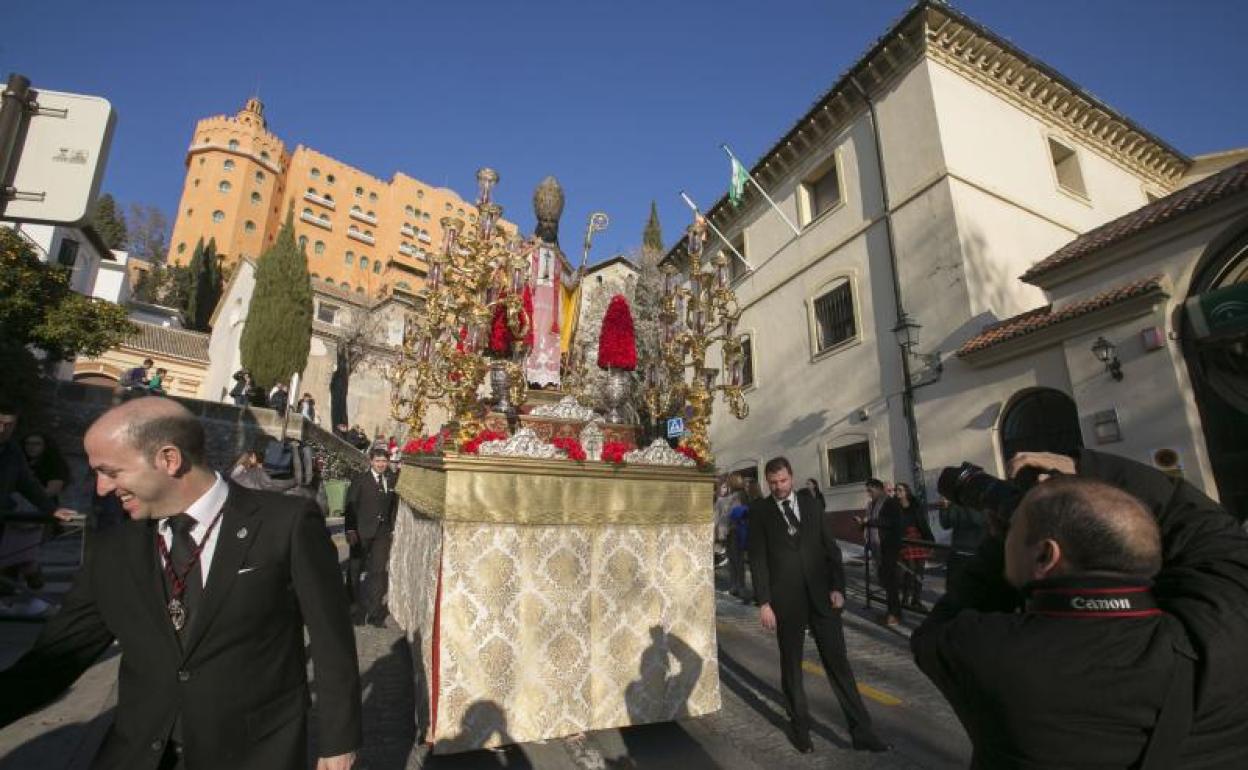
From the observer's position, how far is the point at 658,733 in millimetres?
4012

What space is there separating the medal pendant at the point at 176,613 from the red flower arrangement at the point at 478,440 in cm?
198

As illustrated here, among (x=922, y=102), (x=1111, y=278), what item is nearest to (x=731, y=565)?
(x=1111, y=278)

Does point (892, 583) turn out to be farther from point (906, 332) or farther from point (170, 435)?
point (170, 435)

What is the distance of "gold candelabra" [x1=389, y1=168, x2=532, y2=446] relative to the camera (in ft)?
14.0

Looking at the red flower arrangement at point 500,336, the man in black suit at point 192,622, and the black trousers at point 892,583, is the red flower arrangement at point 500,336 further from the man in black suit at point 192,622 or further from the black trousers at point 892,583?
the black trousers at point 892,583

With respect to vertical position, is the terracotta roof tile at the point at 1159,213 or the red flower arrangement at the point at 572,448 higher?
the terracotta roof tile at the point at 1159,213

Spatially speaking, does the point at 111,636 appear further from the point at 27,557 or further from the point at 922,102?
the point at 922,102

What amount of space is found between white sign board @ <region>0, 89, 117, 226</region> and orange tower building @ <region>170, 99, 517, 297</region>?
160ft

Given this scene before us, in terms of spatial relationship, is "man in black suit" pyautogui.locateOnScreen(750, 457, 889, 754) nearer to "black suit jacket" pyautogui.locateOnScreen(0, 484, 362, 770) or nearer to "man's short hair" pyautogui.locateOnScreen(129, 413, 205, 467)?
"black suit jacket" pyautogui.locateOnScreen(0, 484, 362, 770)

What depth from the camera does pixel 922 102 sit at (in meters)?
14.0

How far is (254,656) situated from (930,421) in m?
13.6

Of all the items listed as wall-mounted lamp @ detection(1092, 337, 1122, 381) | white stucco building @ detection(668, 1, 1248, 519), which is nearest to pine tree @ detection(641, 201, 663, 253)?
white stucco building @ detection(668, 1, 1248, 519)

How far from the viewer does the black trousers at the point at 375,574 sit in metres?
6.89

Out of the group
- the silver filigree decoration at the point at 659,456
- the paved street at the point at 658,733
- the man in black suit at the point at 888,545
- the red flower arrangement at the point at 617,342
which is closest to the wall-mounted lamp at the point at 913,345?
the man in black suit at the point at 888,545
